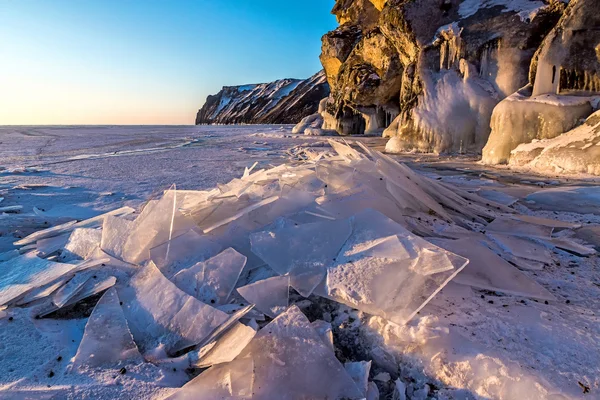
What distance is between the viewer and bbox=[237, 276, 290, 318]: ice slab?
125cm

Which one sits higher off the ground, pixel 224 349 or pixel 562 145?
pixel 562 145

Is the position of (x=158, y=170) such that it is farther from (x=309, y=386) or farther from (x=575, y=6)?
(x=575, y=6)

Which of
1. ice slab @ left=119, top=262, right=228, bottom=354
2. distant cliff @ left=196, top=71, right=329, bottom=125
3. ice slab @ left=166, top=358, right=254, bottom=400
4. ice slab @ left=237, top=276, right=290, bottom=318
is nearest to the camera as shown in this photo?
ice slab @ left=166, top=358, right=254, bottom=400

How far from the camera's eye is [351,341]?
1.17 metres

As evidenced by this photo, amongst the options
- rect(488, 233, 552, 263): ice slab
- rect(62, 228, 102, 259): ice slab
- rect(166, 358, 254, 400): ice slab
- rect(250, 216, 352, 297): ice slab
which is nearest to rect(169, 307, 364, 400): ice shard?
rect(166, 358, 254, 400): ice slab

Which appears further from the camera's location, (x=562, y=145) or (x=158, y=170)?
(x=158, y=170)

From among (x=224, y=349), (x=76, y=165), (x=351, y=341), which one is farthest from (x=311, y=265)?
(x=76, y=165)

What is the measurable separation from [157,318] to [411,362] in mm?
909

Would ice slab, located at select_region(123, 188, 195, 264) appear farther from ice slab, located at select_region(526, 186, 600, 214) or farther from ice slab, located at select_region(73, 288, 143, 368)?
ice slab, located at select_region(526, 186, 600, 214)

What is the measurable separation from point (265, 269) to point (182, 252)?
0.42m

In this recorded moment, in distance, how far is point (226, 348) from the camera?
1050mm

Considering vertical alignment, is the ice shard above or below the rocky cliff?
below

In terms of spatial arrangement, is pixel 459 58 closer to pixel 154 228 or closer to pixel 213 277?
pixel 154 228

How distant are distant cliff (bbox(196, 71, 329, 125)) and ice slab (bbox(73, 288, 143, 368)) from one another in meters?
50.5
